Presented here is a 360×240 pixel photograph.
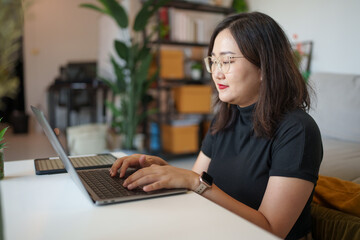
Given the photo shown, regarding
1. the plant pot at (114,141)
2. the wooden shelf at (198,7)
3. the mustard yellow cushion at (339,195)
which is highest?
the wooden shelf at (198,7)

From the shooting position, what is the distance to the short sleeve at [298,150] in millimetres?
808

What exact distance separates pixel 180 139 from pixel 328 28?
5.95ft

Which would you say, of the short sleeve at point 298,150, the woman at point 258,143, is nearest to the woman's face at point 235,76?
the woman at point 258,143

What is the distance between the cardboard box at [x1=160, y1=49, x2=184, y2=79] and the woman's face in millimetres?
2525

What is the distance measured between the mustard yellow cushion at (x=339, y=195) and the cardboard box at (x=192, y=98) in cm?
254

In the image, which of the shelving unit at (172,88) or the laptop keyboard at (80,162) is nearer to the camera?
the laptop keyboard at (80,162)

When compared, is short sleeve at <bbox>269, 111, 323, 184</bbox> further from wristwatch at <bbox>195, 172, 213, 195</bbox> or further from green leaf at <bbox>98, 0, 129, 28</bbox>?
A: green leaf at <bbox>98, 0, 129, 28</bbox>

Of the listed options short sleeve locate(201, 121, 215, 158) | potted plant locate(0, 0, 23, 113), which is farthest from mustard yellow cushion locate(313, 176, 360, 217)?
potted plant locate(0, 0, 23, 113)

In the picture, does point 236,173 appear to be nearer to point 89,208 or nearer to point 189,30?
point 89,208

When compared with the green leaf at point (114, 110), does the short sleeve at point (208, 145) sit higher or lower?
higher

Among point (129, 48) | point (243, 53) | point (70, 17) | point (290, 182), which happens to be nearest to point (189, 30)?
point (129, 48)

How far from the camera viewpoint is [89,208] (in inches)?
27.8

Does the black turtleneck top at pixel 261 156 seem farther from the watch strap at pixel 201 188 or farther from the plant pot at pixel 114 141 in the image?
the plant pot at pixel 114 141

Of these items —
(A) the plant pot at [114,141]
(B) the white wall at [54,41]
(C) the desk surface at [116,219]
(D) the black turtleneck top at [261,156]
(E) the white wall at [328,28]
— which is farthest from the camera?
(B) the white wall at [54,41]
